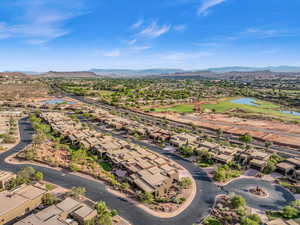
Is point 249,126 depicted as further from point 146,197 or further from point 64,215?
point 64,215

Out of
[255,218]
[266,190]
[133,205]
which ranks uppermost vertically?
[255,218]

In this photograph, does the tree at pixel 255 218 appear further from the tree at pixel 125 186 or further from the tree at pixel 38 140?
the tree at pixel 38 140

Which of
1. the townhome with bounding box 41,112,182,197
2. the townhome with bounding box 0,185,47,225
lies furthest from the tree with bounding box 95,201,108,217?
the townhome with bounding box 0,185,47,225

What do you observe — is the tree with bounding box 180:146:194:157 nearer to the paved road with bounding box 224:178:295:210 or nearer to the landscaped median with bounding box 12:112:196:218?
the landscaped median with bounding box 12:112:196:218

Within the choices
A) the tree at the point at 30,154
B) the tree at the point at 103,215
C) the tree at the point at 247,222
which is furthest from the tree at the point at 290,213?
the tree at the point at 30,154

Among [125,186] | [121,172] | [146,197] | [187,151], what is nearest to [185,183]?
[146,197]
